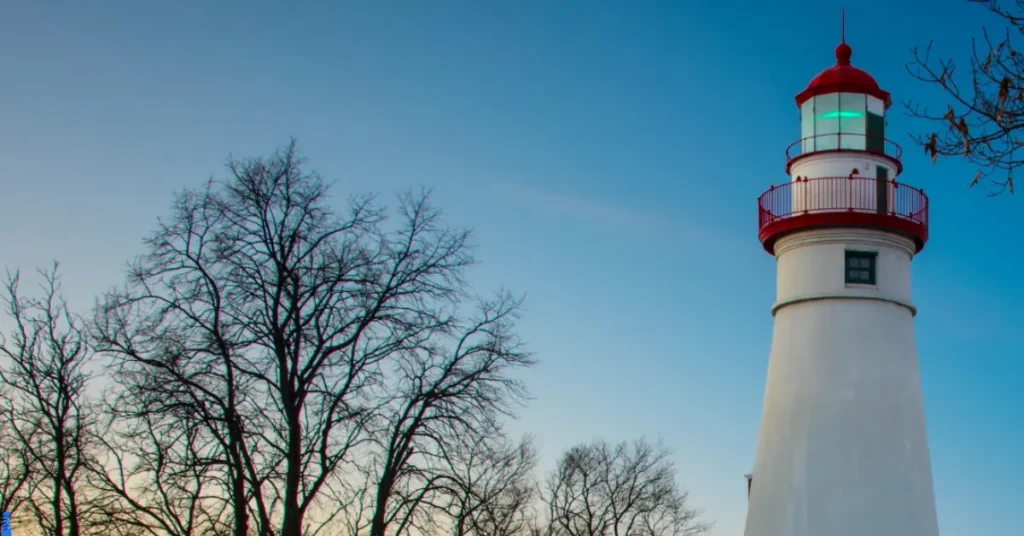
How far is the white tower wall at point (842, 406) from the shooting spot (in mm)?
22859

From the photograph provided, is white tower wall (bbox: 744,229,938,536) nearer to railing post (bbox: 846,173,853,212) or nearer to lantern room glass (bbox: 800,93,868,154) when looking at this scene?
railing post (bbox: 846,173,853,212)

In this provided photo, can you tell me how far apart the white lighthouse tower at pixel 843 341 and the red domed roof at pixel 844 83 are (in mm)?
30

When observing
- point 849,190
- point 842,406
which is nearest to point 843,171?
point 849,190

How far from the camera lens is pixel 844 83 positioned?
83.8ft

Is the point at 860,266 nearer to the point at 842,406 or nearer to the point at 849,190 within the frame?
the point at 849,190

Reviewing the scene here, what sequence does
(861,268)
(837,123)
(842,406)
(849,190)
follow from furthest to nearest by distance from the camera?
(837,123), (849,190), (861,268), (842,406)

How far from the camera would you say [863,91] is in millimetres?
25500

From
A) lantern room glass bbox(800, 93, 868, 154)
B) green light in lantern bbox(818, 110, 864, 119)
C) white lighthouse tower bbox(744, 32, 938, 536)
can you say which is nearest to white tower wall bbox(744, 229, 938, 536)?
white lighthouse tower bbox(744, 32, 938, 536)

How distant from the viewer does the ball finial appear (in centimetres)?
2640

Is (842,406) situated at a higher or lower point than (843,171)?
lower

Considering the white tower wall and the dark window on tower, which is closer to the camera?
the white tower wall

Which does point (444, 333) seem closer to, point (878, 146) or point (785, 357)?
point (785, 357)

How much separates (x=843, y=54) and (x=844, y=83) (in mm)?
1266

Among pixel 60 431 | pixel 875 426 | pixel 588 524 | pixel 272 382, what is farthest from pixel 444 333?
pixel 588 524
